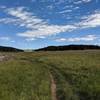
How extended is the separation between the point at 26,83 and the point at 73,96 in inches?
331

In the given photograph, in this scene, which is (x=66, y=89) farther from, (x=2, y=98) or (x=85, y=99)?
(x=2, y=98)

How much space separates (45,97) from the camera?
70.9ft

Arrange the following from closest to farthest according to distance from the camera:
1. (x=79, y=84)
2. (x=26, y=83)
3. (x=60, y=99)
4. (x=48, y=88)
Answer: (x=60, y=99) → (x=48, y=88) → (x=79, y=84) → (x=26, y=83)

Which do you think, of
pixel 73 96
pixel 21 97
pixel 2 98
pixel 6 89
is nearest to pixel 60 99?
pixel 73 96

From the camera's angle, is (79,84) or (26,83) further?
(26,83)

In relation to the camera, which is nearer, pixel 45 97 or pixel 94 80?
pixel 45 97

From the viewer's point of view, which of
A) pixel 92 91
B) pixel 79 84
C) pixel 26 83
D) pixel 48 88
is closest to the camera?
pixel 92 91

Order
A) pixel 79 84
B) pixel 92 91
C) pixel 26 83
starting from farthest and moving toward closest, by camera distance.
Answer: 1. pixel 26 83
2. pixel 79 84
3. pixel 92 91

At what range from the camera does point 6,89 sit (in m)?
25.5

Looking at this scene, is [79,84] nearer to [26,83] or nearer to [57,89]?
[57,89]

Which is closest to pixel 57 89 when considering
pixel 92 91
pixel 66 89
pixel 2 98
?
pixel 66 89

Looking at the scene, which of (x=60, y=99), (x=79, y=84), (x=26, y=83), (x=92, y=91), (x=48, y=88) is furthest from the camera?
(x=26, y=83)

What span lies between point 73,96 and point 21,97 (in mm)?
3911

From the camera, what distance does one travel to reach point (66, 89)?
24.2m
